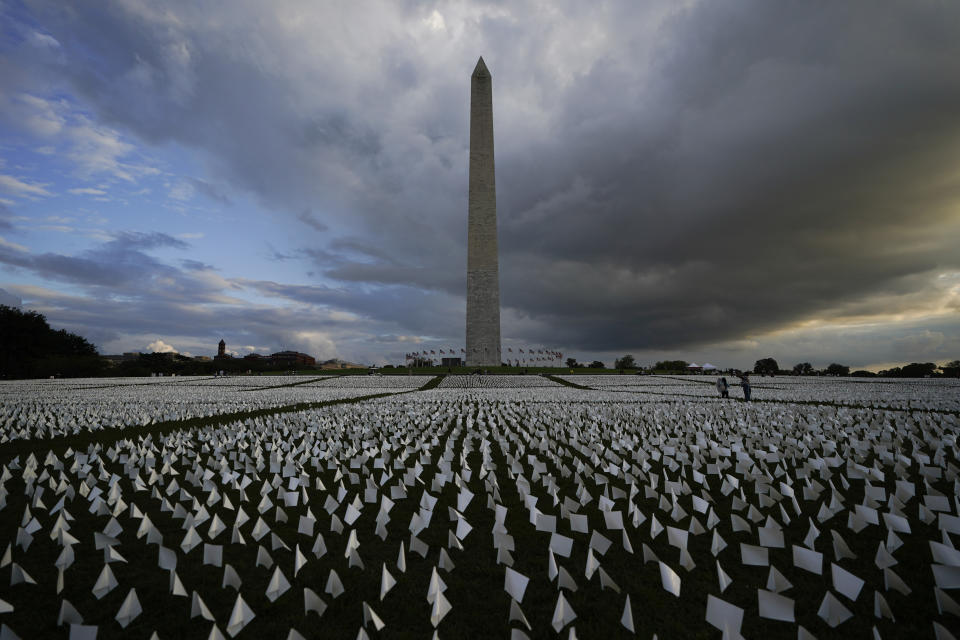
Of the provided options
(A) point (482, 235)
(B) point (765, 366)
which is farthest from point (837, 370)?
(A) point (482, 235)

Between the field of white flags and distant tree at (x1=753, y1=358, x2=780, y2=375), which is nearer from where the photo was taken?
the field of white flags

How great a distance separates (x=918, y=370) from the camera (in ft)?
135

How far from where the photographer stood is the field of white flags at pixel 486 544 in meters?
3.13

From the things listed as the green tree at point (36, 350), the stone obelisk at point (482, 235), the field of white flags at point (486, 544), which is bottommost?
the field of white flags at point (486, 544)

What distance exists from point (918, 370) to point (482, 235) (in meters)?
42.9

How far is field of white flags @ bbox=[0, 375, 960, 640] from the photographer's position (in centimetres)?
313

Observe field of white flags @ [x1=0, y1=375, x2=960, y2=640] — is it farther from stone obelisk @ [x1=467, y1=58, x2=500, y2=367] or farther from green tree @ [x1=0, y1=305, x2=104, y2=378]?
green tree @ [x1=0, y1=305, x2=104, y2=378]

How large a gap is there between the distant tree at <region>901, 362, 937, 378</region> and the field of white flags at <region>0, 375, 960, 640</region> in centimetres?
4453

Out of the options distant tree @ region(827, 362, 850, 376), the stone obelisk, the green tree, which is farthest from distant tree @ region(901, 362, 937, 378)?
the green tree

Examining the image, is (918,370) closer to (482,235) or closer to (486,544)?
(482,235)

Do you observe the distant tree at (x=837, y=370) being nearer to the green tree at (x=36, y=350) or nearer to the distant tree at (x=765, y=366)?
the distant tree at (x=765, y=366)

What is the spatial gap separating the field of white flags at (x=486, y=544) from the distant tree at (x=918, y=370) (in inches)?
1753

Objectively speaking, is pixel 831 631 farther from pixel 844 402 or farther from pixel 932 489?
pixel 844 402

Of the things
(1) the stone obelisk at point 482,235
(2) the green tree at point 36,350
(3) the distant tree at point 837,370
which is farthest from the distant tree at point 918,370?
(2) the green tree at point 36,350
